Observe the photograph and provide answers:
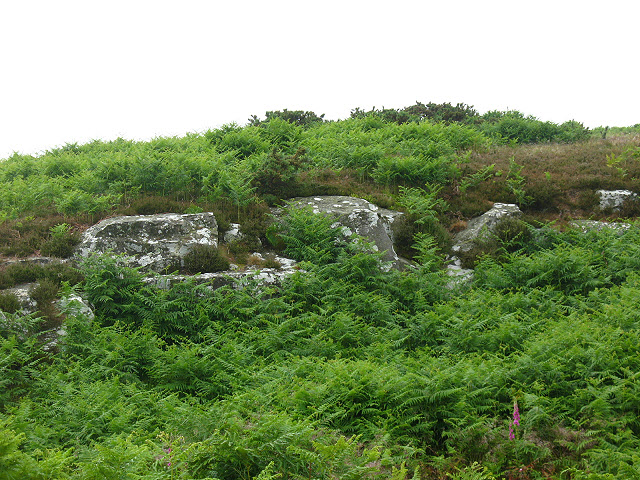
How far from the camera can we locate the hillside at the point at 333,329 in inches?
197

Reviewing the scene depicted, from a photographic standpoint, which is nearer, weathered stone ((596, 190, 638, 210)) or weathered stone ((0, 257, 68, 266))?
weathered stone ((0, 257, 68, 266))

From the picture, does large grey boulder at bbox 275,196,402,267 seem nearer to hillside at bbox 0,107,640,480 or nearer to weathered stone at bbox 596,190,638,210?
hillside at bbox 0,107,640,480

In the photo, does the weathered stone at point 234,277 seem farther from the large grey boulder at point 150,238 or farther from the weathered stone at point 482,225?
the weathered stone at point 482,225

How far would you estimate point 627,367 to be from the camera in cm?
595

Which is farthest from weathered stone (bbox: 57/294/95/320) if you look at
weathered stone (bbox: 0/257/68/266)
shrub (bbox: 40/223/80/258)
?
shrub (bbox: 40/223/80/258)

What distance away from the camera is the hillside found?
5016mm

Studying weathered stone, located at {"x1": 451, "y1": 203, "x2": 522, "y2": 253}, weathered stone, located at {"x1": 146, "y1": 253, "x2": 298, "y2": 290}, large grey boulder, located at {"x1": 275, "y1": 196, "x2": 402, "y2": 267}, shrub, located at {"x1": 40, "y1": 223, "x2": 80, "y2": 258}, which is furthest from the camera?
weathered stone, located at {"x1": 451, "y1": 203, "x2": 522, "y2": 253}

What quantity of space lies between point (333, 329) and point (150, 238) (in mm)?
5667

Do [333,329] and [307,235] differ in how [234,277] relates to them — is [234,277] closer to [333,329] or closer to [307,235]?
[307,235]

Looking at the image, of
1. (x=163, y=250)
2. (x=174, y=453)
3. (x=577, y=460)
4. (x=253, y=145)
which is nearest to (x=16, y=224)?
(x=163, y=250)

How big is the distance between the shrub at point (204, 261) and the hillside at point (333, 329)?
13cm

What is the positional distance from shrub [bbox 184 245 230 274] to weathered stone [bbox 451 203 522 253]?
22.0ft

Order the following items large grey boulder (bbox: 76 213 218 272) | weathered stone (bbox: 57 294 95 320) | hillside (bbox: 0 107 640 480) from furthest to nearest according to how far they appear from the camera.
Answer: large grey boulder (bbox: 76 213 218 272) → weathered stone (bbox: 57 294 95 320) → hillside (bbox: 0 107 640 480)

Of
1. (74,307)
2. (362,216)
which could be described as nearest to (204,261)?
(74,307)
